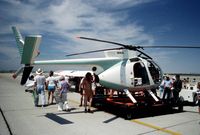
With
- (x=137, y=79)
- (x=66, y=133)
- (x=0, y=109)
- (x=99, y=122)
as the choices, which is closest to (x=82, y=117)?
(x=99, y=122)

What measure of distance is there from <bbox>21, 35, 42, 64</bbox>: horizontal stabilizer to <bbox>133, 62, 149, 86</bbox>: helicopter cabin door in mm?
4816

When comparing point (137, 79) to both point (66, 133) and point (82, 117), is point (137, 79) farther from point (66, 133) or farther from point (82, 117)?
point (66, 133)

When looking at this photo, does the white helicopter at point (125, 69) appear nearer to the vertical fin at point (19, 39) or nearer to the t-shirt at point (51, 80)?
the t-shirt at point (51, 80)

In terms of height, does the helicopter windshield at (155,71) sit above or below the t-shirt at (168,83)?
above

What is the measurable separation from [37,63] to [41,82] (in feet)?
3.76

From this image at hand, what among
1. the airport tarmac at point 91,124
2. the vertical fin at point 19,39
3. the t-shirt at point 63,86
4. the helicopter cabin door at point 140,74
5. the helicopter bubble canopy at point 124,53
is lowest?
the airport tarmac at point 91,124

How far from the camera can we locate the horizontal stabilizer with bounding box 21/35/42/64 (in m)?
8.55

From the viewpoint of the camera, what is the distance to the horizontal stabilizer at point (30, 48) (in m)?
8.55

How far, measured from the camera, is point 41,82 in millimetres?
11758

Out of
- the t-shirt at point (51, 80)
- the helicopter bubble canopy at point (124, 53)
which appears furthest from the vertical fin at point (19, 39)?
the helicopter bubble canopy at point (124, 53)

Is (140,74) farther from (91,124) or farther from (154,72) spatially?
(91,124)

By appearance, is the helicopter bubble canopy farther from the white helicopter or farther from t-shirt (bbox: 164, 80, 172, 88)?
t-shirt (bbox: 164, 80, 172, 88)

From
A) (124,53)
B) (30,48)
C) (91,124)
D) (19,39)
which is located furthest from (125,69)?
(19,39)

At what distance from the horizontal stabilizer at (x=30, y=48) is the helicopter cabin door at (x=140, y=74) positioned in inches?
190
